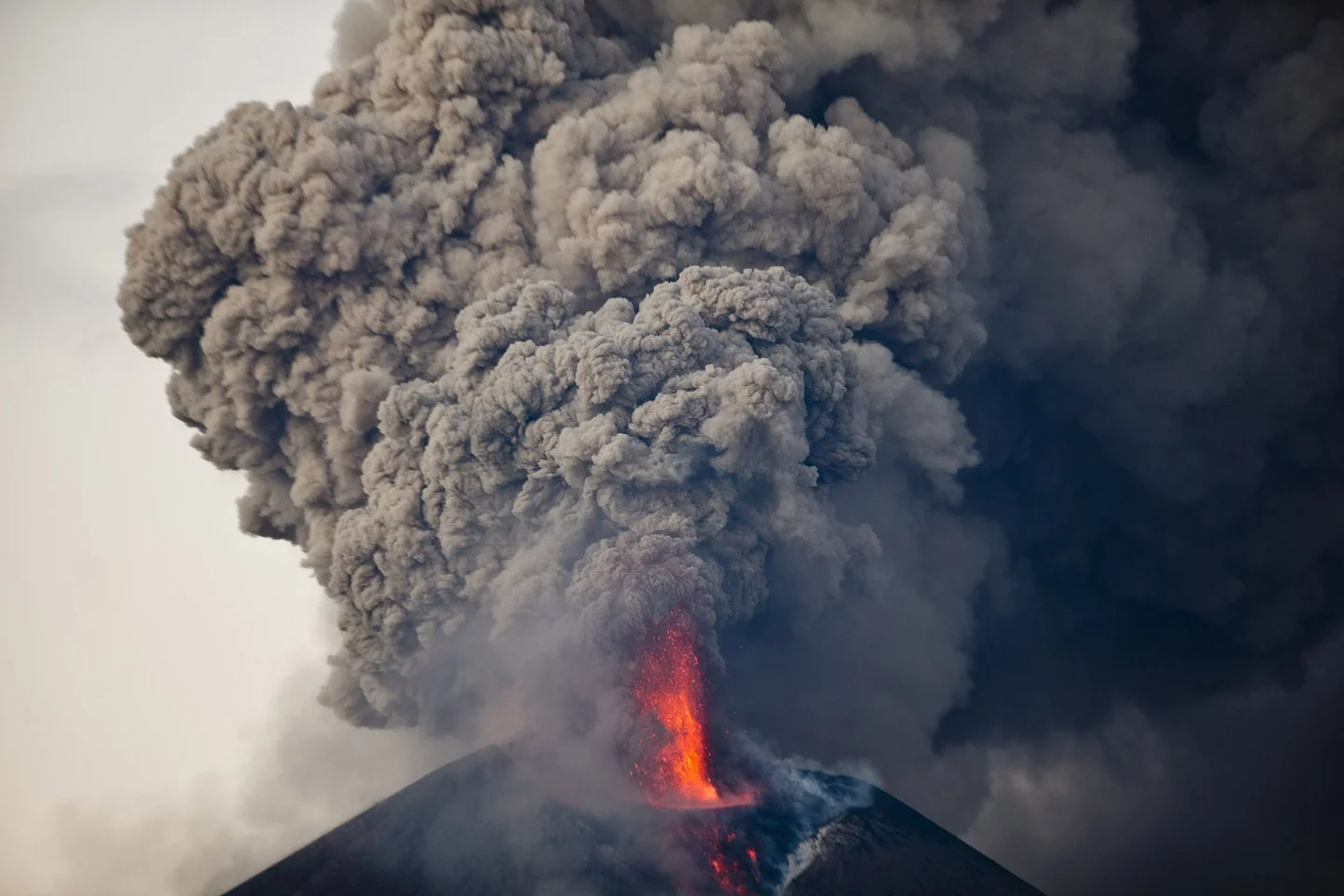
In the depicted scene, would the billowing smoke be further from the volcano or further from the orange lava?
the volcano

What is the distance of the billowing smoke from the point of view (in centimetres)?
2098

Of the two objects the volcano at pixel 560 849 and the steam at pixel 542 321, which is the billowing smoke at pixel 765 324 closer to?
the steam at pixel 542 321

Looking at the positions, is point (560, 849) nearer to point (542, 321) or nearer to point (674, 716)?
point (674, 716)

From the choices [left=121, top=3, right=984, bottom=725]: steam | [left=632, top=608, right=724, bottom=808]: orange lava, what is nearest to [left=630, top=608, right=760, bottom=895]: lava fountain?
[left=632, top=608, right=724, bottom=808]: orange lava

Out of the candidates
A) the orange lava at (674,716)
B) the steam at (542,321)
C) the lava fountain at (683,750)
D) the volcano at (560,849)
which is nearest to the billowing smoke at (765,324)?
the steam at (542,321)

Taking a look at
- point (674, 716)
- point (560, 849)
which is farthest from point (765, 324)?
point (560, 849)

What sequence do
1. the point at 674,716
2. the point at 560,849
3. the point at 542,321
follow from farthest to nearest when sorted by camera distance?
1. the point at 542,321
2. the point at 560,849
3. the point at 674,716

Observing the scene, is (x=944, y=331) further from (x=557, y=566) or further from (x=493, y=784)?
(x=493, y=784)

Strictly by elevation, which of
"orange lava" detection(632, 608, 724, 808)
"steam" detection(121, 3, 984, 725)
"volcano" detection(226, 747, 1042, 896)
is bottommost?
"volcano" detection(226, 747, 1042, 896)

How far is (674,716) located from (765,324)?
21.8 feet

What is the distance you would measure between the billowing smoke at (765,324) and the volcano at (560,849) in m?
1.65

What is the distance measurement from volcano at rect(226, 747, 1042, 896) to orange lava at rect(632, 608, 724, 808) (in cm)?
45

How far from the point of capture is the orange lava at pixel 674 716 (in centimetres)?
2053

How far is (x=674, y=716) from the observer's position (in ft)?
70.3
